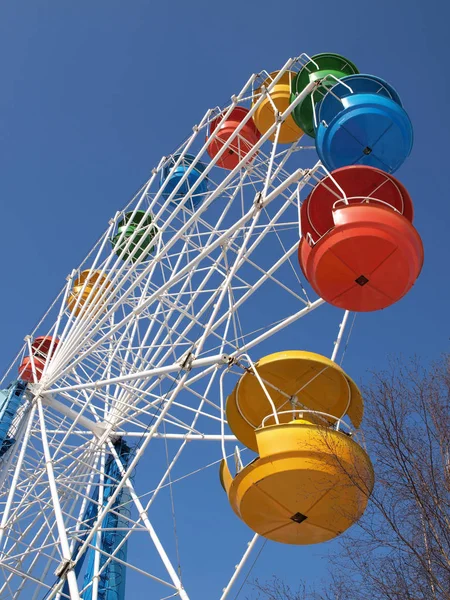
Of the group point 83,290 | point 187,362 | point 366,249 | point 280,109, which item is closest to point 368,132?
point 366,249

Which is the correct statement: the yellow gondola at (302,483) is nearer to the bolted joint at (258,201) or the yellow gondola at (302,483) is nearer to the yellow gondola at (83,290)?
the bolted joint at (258,201)

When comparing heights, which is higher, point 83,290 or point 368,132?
point 368,132

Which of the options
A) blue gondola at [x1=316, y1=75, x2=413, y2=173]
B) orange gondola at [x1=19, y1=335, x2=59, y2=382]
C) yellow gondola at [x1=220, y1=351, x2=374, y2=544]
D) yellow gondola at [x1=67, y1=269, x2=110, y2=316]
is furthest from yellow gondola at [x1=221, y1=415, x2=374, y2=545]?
orange gondola at [x1=19, y1=335, x2=59, y2=382]

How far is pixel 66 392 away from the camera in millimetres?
14219

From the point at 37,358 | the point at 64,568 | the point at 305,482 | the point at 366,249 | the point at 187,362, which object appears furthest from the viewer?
the point at 37,358

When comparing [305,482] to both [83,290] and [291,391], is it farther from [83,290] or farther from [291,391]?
[83,290]

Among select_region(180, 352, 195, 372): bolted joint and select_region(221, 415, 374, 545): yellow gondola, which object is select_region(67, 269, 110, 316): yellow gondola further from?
select_region(221, 415, 374, 545): yellow gondola

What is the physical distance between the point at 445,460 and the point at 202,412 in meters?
6.38

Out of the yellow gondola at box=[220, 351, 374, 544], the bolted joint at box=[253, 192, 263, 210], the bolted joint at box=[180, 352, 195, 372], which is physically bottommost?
the yellow gondola at box=[220, 351, 374, 544]

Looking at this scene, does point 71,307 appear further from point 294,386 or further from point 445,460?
point 445,460

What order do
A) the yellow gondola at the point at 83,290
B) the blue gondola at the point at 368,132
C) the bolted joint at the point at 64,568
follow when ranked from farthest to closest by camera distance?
the yellow gondola at the point at 83,290 < the bolted joint at the point at 64,568 < the blue gondola at the point at 368,132

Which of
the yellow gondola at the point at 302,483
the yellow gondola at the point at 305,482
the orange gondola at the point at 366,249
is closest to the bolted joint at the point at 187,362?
the yellow gondola at the point at 302,483

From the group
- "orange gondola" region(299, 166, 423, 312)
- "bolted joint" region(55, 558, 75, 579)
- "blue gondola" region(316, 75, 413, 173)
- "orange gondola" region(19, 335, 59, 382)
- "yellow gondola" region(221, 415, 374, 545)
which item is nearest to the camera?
"yellow gondola" region(221, 415, 374, 545)

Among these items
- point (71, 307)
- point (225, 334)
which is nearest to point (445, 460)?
point (225, 334)
